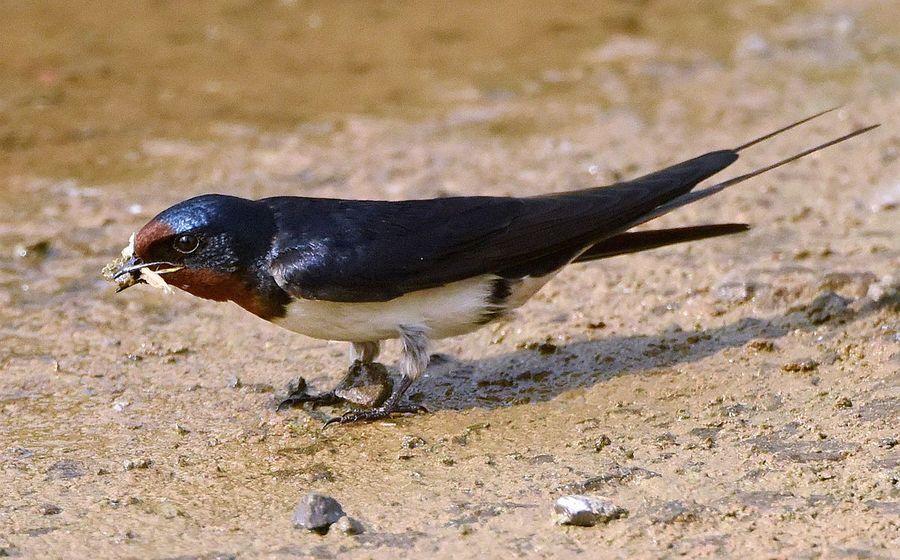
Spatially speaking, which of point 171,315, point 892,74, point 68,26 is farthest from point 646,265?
point 68,26

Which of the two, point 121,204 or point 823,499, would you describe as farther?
point 121,204

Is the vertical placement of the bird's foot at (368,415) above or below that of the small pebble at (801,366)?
above

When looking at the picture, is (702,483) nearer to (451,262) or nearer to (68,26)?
(451,262)

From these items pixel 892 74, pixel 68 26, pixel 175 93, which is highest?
pixel 68 26

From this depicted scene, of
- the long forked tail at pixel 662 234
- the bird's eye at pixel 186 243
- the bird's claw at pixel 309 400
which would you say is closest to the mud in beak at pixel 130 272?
the bird's eye at pixel 186 243

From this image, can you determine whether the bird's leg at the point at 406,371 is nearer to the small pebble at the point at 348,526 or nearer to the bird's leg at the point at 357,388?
the bird's leg at the point at 357,388

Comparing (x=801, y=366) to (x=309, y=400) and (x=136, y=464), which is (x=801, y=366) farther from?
(x=136, y=464)

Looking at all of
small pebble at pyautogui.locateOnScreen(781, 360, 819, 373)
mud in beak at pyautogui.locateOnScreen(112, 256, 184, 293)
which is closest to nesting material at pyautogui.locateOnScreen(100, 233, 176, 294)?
mud in beak at pyautogui.locateOnScreen(112, 256, 184, 293)

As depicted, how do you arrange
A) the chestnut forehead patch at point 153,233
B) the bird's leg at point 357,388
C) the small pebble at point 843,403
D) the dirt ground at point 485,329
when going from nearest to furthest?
1. the dirt ground at point 485,329
2. the small pebble at point 843,403
3. the chestnut forehead patch at point 153,233
4. the bird's leg at point 357,388
